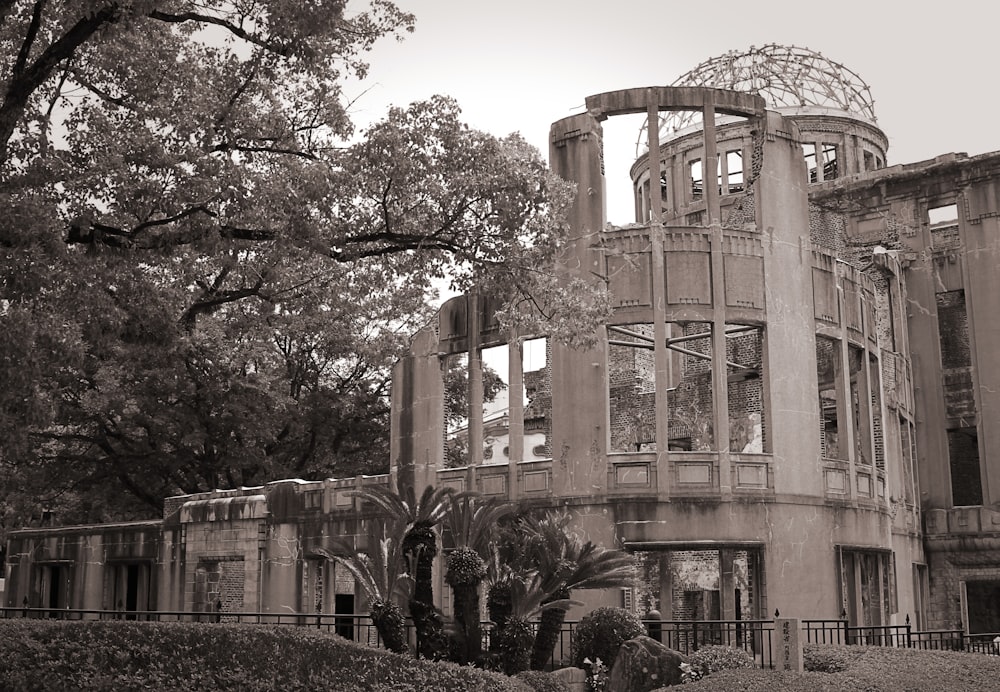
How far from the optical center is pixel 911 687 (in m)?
15.4

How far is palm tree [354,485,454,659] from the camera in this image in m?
16.5

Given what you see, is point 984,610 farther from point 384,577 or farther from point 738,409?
point 384,577

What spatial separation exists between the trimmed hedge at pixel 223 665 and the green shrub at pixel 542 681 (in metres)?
1.03

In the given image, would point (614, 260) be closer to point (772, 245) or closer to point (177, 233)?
point (772, 245)

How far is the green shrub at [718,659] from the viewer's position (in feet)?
55.7

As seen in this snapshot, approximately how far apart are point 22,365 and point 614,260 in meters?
11.5

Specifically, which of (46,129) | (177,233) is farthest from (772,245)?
(46,129)

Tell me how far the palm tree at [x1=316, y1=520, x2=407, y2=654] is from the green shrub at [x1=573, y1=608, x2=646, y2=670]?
286 cm

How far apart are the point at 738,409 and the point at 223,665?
72.3 ft

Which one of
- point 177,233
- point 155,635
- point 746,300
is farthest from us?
point 746,300

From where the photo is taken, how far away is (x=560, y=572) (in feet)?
57.6

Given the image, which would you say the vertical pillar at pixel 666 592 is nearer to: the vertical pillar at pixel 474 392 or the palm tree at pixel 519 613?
the vertical pillar at pixel 474 392

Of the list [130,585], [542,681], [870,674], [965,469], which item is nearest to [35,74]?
[542,681]

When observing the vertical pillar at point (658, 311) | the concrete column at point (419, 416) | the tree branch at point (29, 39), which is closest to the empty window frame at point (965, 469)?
the vertical pillar at point (658, 311)
